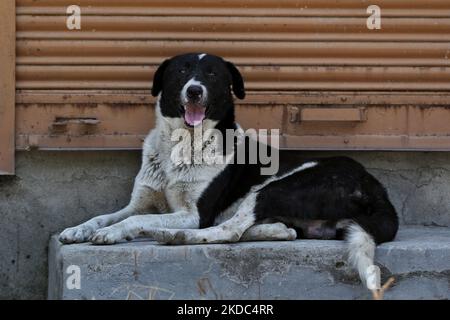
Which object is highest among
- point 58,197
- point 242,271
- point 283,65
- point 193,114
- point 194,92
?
point 283,65

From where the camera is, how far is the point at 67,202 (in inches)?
229

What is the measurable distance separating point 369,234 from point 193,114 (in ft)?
4.11

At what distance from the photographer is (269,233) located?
5059mm

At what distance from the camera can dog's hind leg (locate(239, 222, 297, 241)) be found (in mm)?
5043

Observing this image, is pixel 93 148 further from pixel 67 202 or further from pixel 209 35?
pixel 209 35

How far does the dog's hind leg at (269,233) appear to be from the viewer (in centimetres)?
504

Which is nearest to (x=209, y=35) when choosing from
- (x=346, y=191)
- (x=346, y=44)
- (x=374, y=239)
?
(x=346, y=44)

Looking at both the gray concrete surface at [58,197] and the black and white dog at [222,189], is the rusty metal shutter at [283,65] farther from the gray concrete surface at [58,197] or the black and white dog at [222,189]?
the black and white dog at [222,189]

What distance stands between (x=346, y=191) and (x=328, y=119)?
65 centimetres

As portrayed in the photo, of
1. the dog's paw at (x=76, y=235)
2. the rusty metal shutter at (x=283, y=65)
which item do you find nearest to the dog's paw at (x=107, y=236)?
the dog's paw at (x=76, y=235)

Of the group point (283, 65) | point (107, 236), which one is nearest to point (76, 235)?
point (107, 236)

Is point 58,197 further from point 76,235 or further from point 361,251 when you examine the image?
point 361,251

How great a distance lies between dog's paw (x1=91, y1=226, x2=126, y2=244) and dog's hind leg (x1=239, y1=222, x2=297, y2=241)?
2.19ft

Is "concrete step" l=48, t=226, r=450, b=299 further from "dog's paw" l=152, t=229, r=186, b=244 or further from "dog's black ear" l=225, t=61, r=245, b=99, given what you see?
"dog's black ear" l=225, t=61, r=245, b=99
